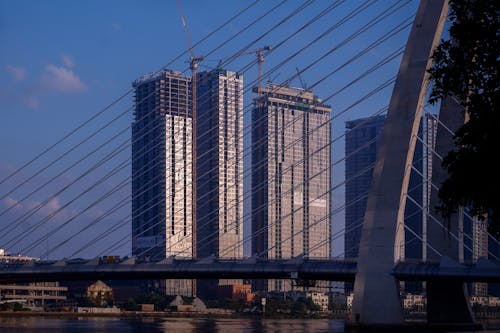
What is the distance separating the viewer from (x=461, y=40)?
26.3m

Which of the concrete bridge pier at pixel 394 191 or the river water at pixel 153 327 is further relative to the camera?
the river water at pixel 153 327

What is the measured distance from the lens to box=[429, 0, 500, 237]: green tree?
25219 millimetres

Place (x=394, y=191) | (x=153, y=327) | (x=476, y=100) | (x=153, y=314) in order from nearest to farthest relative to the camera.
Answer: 1. (x=476, y=100)
2. (x=394, y=191)
3. (x=153, y=327)
4. (x=153, y=314)

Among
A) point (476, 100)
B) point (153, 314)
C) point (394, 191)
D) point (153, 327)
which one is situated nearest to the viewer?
point (476, 100)

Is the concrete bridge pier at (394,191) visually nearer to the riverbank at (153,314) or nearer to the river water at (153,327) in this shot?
the river water at (153,327)

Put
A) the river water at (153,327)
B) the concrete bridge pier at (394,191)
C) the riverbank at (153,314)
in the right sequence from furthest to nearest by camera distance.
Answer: the riverbank at (153,314) → the river water at (153,327) → the concrete bridge pier at (394,191)

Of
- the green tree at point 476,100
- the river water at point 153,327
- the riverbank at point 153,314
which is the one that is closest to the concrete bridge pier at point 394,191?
the river water at point 153,327

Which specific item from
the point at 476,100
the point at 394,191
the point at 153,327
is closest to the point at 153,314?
the point at 153,327

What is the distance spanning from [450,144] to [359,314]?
501 inches

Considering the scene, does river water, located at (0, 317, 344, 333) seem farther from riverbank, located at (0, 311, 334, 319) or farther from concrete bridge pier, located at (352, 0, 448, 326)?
riverbank, located at (0, 311, 334, 319)

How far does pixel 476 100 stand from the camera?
26.2 m

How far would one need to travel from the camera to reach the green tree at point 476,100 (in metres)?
25.2

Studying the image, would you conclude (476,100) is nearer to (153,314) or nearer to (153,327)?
(153,327)

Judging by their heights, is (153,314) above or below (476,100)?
A: below
